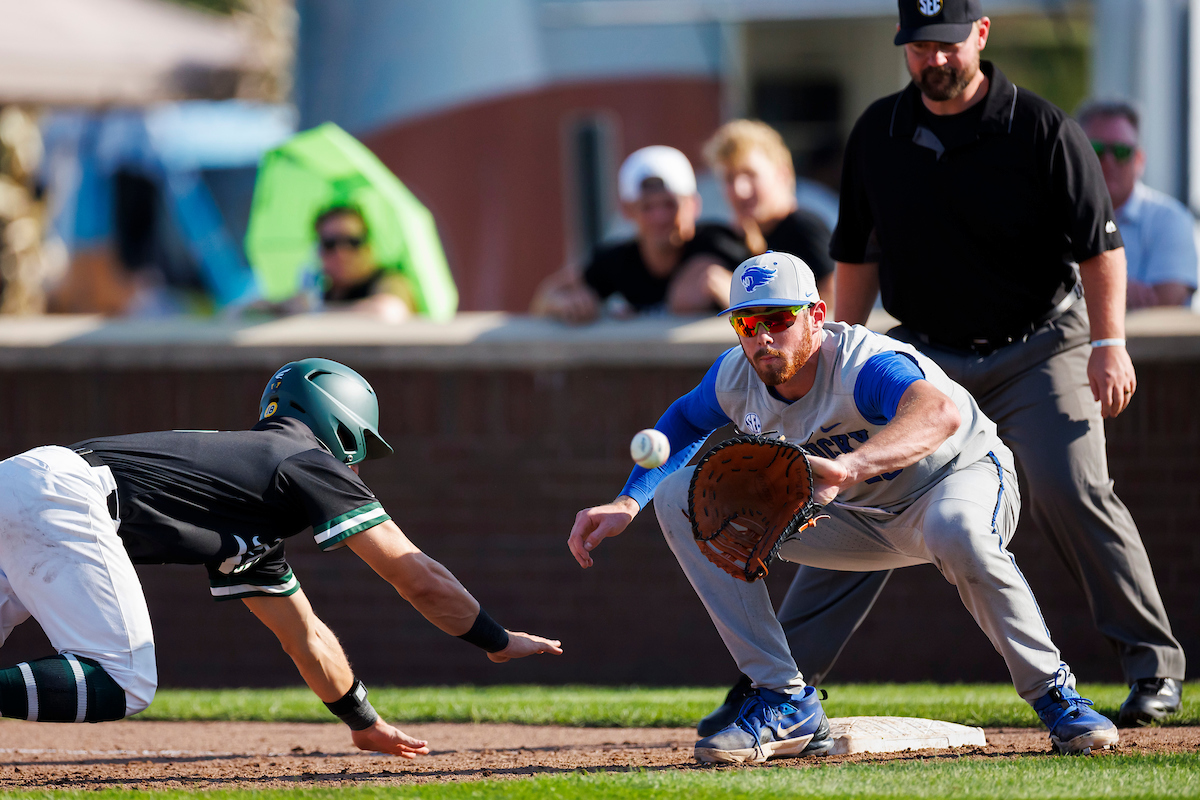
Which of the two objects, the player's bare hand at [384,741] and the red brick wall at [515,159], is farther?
the red brick wall at [515,159]

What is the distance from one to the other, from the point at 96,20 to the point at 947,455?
11270 mm

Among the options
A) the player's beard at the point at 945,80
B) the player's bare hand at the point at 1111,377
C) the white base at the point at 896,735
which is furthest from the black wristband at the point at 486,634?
the player's beard at the point at 945,80

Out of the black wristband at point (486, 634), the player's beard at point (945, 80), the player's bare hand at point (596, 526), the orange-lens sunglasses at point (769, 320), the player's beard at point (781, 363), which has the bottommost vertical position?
the black wristband at point (486, 634)

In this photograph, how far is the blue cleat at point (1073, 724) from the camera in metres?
4.23

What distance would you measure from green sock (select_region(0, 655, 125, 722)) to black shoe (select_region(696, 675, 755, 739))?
1.93m

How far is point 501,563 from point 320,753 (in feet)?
8.08

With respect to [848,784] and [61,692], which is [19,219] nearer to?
[61,692]

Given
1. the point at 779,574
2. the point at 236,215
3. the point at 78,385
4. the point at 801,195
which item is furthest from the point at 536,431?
the point at 236,215

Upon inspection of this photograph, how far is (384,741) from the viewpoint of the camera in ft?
15.3

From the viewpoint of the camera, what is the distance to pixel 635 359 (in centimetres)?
743

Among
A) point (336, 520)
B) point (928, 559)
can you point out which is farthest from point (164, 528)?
point (928, 559)

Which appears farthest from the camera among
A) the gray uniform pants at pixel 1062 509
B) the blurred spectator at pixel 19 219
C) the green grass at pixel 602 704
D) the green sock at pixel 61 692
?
the blurred spectator at pixel 19 219

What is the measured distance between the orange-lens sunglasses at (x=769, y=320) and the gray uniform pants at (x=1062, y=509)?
42.4 inches

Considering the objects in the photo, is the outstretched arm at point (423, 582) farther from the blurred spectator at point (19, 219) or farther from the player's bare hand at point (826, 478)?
the blurred spectator at point (19, 219)
